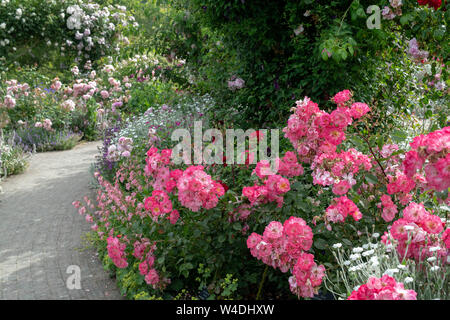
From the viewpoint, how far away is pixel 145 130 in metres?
5.38

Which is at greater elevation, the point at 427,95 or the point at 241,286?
the point at 427,95

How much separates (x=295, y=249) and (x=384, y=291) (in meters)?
0.71

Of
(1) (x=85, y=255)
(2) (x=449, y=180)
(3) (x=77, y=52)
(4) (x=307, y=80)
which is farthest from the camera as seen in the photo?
(3) (x=77, y=52)

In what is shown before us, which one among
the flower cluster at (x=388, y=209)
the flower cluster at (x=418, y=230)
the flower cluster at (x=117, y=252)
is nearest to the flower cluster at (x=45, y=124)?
the flower cluster at (x=117, y=252)

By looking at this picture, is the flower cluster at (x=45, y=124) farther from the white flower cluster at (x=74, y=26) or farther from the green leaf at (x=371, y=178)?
the green leaf at (x=371, y=178)

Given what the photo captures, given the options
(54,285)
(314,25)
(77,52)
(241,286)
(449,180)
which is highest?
(77,52)

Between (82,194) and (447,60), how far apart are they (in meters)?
4.00

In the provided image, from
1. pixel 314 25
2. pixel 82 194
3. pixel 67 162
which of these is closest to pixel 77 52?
pixel 67 162

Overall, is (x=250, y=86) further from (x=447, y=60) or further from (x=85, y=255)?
(x=85, y=255)

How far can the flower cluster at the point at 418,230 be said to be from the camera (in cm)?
210

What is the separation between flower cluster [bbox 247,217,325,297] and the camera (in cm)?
222

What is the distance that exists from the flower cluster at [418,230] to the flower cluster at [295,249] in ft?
1.14

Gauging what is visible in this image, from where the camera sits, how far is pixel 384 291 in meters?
1.55

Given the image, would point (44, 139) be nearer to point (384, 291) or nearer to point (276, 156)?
point (276, 156)
